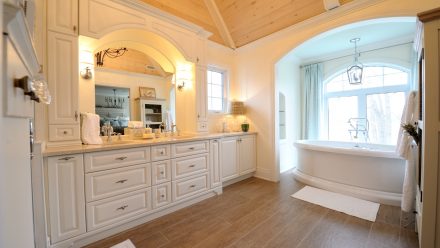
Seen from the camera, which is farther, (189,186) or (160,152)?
(189,186)

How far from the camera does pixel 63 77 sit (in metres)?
1.91

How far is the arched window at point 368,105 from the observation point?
377 cm

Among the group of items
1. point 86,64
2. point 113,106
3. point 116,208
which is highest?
point 86,64

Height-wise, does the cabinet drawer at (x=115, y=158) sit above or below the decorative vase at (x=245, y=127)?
below

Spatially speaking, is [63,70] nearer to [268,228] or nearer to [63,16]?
[63,16]

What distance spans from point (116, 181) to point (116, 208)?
288 mm

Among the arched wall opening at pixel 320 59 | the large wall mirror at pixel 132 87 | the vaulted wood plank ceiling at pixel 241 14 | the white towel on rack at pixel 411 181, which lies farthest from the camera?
the arched wall opening at pixel 320 59

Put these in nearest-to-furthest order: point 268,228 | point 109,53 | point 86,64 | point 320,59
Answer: point 268,228 → point 86,64 → point 109,53 → point 320,59

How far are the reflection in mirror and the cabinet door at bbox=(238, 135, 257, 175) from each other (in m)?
1.99

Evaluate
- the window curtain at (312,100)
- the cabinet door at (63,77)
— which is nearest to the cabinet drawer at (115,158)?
the cabinet door at (63,77)

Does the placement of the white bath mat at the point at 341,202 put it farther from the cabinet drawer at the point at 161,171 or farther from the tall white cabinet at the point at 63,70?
the tall white cabinet at the point at 63,70

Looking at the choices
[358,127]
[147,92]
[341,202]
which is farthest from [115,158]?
[358,127]

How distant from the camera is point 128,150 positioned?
79.9 inches

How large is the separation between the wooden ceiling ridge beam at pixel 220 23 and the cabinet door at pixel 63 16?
7.45ft
